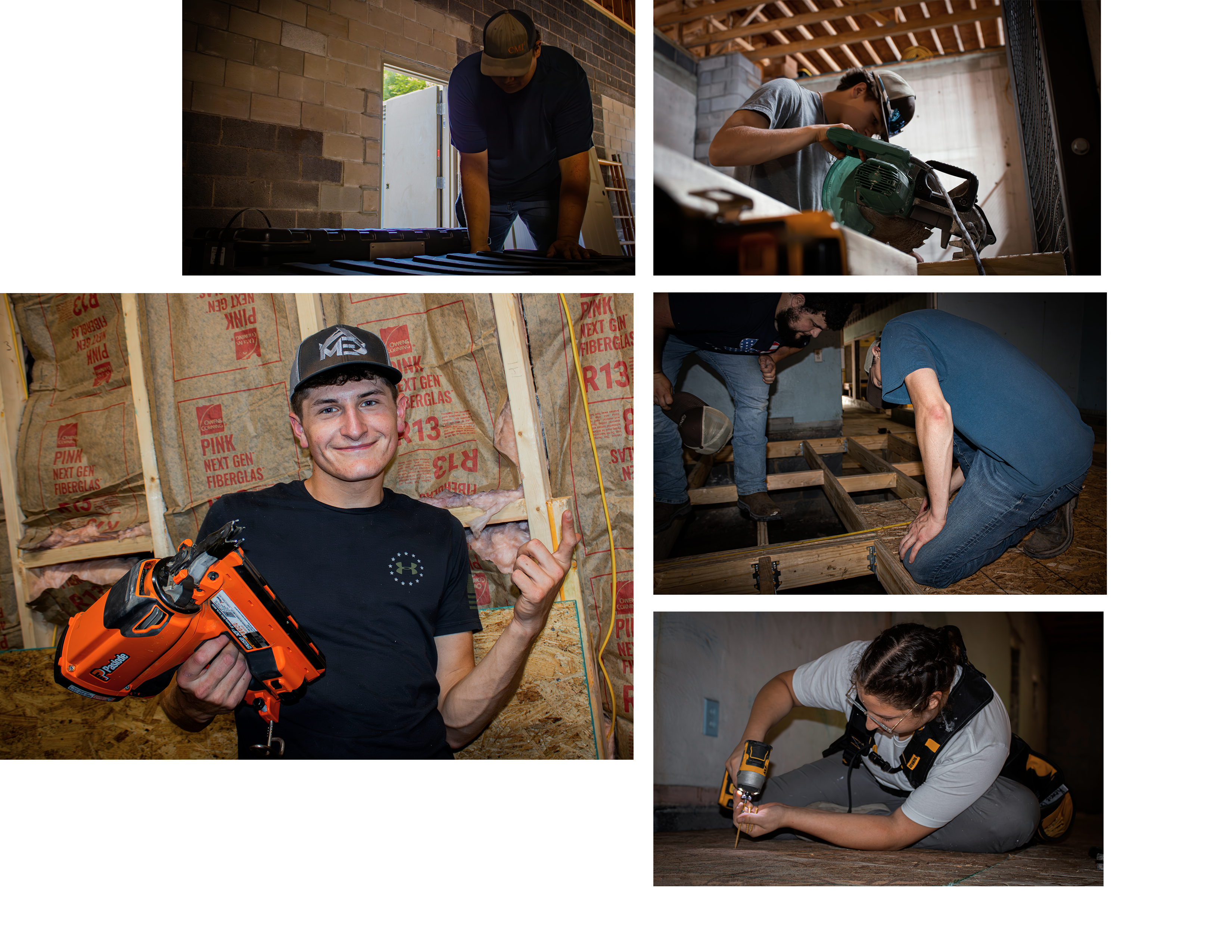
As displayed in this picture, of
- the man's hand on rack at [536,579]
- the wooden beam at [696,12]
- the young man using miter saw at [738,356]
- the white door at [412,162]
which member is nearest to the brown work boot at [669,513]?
the young man using miter saw at [738,356]

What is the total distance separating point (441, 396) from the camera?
1.89 m

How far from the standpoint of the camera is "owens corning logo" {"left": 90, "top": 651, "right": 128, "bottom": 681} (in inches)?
62.6

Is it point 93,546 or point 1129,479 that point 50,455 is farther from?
point 1129,479

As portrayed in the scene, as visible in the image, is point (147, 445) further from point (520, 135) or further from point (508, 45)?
point (508, 45)

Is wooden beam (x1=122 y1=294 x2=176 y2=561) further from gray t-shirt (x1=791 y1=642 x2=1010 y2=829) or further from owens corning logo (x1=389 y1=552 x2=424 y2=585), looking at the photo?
gray t-shirt (x1=791 y1=642 x2=1010 y2=829)

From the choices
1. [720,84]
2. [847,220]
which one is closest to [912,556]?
[847,220]

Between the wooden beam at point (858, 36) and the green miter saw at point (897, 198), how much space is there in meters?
0.19

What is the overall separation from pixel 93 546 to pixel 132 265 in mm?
697

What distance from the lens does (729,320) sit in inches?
68.4

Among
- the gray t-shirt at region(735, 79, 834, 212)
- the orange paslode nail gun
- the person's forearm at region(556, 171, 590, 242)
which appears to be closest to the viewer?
the orange paslode nail gun

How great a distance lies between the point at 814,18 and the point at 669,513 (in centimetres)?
111

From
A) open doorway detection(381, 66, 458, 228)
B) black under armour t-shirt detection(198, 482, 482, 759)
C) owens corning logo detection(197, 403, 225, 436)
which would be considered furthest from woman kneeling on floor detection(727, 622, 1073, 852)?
owens corning logo detection(197, 403, 225, 436)

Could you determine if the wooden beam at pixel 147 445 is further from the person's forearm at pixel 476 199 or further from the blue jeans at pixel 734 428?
the blue jeans at pixel 734 428

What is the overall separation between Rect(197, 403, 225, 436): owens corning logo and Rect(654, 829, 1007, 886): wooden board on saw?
1430 millimetres
